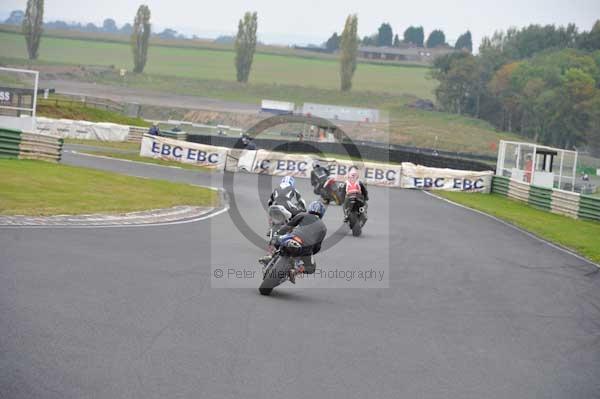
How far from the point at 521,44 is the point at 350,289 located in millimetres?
132882

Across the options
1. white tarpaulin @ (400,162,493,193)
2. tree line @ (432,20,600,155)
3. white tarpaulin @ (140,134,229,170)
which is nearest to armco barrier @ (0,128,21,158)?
white tarpaulin @ (140,134,229,170)

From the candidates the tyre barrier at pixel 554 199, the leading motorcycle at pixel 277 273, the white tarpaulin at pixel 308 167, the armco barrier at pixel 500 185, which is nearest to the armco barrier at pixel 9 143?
the white tarpaulin at pixel 308 167

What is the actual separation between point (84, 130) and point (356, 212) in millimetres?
32175

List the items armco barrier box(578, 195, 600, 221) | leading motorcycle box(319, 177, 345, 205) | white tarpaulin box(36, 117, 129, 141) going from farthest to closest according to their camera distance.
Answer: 1. white tarpaulin box(36, 117, 129, 141)
2. armco barrier box(578, 195, 600, 221)
3. leading motorcycle box(319, 177, 345, 205)

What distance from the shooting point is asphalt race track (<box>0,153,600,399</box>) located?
7586mm

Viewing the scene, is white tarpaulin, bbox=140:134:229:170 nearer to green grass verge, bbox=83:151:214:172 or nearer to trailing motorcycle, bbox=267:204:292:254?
green grass verge, bbox=83:151:214:172

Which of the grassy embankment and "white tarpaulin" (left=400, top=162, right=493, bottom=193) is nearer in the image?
"white tarpaulin" (left=400, top=162, right=493, bottom=193)

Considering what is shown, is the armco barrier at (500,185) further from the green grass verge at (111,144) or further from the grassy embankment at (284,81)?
the grassy embankment at (284,81)

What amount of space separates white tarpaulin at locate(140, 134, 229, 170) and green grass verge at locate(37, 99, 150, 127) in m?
14.8

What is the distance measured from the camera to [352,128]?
262 ft

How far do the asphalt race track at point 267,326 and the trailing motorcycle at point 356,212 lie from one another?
7.71 feet

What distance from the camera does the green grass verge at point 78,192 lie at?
62.4 feet

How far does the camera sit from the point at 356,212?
2052cm

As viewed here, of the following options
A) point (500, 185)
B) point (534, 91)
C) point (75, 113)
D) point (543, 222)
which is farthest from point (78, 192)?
point (534, 91)
